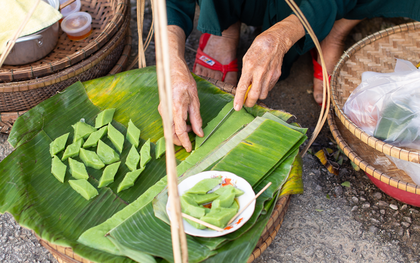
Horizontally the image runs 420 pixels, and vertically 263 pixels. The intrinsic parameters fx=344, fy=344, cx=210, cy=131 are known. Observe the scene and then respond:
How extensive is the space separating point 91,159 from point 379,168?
4.87 ft

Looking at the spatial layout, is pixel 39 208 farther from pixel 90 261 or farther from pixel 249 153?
pixel 249 153

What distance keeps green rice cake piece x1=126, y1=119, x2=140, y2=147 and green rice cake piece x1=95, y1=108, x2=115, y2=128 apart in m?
0.14

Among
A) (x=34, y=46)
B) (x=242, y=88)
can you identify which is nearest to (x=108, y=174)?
(x=242, y=88)

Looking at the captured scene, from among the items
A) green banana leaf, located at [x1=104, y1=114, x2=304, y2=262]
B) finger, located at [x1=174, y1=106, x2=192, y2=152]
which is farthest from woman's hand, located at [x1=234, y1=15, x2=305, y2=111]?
finger, located at [x1=174, y1=106, x2=192, y2=152]

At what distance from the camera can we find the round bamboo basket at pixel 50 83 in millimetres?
1964

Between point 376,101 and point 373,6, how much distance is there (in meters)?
0.78

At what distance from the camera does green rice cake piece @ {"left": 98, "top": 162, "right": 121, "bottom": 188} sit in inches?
62.7

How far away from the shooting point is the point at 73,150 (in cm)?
173

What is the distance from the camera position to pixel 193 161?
5.50 feet

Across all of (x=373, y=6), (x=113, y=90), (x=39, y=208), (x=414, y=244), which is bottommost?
(x=414, y=244)

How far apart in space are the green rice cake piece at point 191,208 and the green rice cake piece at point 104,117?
746mm

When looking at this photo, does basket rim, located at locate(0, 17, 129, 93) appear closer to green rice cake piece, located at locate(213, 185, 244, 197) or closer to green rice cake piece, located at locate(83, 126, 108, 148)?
green rice cake piece, located at locate(83, 126, 108, 148)

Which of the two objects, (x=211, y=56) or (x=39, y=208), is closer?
(x=39, y=208)

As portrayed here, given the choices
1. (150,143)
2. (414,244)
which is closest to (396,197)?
(414,244)
